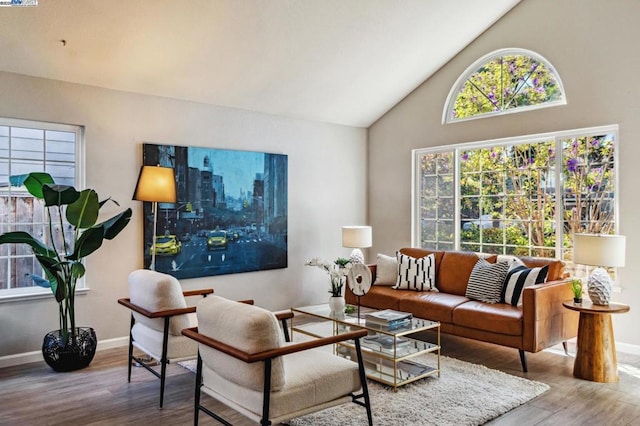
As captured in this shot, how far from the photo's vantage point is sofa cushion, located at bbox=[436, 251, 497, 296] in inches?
204

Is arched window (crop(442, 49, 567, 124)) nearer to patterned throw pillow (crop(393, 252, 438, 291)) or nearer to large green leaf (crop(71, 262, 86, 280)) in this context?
patterned throw pillow (crop(393, 252, 438, 291))

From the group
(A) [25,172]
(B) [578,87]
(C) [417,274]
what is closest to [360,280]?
(C) [417,274]

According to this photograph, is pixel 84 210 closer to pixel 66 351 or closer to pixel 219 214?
pixel 66 351

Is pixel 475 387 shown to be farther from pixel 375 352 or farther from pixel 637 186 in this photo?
pixel 637 186

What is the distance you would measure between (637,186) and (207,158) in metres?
4.41

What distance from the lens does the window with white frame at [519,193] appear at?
4855 mm

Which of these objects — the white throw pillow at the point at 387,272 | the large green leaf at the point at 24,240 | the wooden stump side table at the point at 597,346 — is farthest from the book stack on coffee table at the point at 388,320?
the large green leaf at the point at 24,240

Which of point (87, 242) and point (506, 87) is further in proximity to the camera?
point (506, 87)

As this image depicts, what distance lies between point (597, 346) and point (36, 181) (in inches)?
188

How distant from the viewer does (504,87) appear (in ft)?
18.5

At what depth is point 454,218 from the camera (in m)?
6.16

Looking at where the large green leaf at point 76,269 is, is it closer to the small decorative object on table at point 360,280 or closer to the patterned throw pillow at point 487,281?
the small decorative object on table at point 360,280

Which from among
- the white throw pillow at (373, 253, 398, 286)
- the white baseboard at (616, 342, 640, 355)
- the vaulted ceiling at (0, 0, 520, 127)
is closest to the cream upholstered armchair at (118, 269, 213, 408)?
the vaulted ceiling at (0, 0, 520, 127)

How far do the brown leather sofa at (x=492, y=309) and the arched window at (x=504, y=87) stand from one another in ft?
5.97
